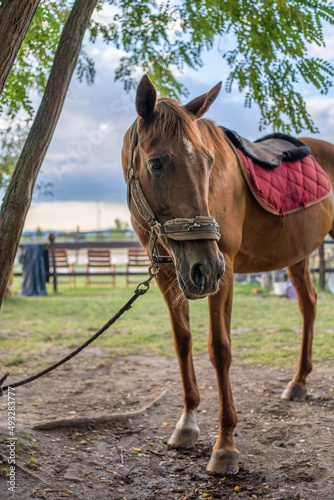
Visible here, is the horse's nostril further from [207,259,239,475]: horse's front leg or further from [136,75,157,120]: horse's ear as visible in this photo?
[136,75,157,120]: horse's ear

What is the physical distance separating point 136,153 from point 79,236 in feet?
49.8

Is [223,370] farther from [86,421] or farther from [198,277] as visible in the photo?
[86,421]

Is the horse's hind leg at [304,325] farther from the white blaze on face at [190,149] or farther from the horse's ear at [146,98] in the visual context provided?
the horse's ear at [146,98]

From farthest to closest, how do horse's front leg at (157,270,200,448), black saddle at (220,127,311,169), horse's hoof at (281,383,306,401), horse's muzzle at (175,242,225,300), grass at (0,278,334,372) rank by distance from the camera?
grass at (0,278,334,372), horse's hoof at (281,383,306,401), black saddle at (220,127,311,169), horse's front leg at (157,270,200,448), horse's muzzle at (175,242,225,300)

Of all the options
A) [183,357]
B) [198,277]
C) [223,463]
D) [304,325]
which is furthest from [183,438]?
[304,325]

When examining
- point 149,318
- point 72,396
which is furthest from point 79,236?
point 72,396

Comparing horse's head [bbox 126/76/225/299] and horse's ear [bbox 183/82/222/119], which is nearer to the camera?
horse's head [bbox 126/76/225/299]

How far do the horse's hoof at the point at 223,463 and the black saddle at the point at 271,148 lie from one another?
77.2 inches

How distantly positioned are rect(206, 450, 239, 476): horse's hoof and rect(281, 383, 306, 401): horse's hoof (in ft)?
4.16

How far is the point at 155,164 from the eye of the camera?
6.49 feet

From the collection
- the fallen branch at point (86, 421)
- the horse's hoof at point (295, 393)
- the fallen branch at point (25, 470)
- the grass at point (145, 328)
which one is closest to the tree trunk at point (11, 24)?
the fallen branch at point (25, 470)

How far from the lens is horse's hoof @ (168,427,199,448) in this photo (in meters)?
2.76

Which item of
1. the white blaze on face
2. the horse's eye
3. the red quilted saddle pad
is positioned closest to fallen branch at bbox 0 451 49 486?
the horse's eye

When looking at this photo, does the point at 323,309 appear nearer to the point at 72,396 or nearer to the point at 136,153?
the point at 72,396
